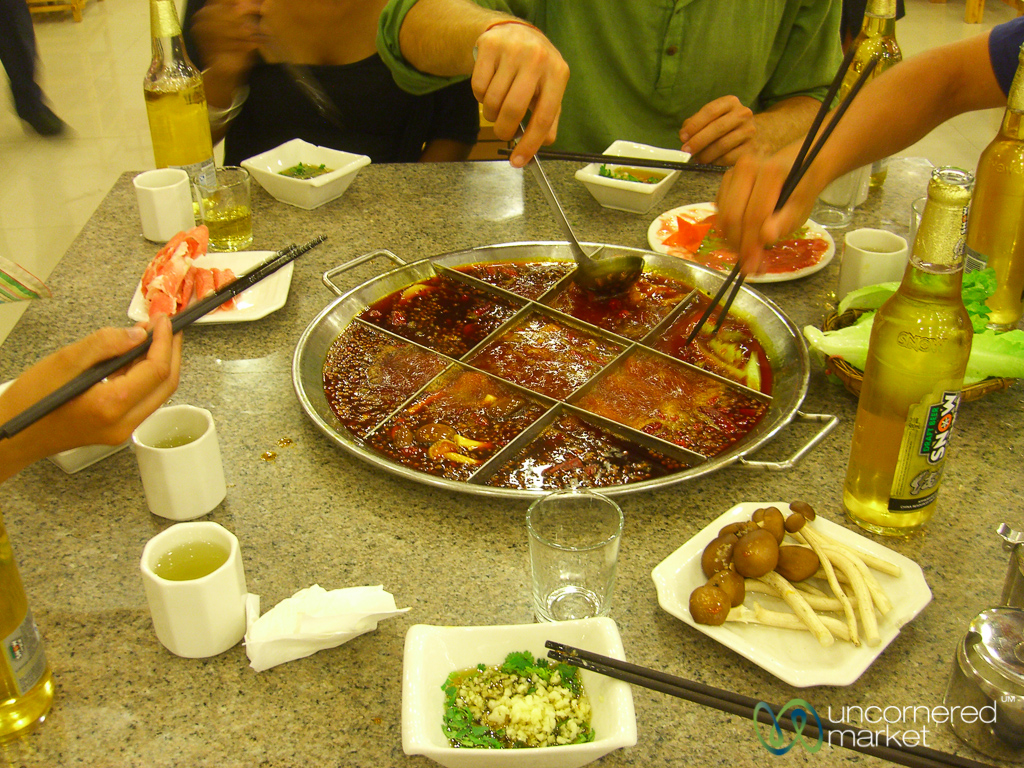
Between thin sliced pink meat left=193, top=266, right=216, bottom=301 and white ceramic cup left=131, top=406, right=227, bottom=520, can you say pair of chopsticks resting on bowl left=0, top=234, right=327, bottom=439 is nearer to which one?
white ceramic cup left=131, top=406, right=227, bottom=520

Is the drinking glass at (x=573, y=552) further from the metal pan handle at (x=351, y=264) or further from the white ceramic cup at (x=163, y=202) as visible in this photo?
the white ceramic cup at (x=163, y=202)

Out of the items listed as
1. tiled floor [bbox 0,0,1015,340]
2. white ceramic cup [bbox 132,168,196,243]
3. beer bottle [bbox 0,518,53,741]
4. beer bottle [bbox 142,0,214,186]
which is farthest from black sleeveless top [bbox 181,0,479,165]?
beer bottle [bbox 0,518,53,741]

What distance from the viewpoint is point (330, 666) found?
49.2 inches

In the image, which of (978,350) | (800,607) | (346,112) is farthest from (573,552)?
(346,112)

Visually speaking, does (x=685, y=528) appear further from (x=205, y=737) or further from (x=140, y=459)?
(x=140, y=459)

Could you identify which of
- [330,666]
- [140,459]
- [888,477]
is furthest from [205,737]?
[888,477]

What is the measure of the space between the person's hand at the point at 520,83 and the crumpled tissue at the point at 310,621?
1.26 meters

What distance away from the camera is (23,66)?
19.6 feet

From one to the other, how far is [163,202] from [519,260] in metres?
1.04

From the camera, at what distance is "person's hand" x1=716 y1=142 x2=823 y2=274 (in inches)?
63.9

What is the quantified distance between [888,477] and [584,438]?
57 cm

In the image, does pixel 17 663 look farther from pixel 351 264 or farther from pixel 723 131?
pixel 723 131

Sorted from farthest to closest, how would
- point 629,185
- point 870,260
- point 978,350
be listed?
point 629,185
point 870,260
point 978,350

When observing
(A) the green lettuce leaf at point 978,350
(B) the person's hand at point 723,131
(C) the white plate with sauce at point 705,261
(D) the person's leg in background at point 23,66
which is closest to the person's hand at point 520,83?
(C) the white plate with sauce at point 705,261
